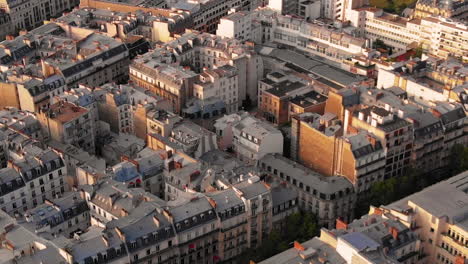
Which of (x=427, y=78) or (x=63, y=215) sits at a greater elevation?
(x=427, y=78)

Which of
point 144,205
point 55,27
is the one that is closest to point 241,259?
point 144,205

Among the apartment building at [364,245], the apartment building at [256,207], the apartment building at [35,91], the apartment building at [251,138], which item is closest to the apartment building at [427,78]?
the apartment building at [251,138]

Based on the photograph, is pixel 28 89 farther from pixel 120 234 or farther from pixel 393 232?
pixel 393 232

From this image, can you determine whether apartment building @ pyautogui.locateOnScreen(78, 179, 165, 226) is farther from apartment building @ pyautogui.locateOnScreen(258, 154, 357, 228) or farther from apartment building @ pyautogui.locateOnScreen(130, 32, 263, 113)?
apartment building @ pyautogui.locateOnScreen(130, 32, 263, 113)

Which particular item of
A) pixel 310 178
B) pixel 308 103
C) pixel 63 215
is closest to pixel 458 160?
pixel 310 178

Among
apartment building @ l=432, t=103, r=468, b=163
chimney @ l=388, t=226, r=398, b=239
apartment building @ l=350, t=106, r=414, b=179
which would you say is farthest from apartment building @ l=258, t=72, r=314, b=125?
chimney @ l=388, t=226, r=398, b=239

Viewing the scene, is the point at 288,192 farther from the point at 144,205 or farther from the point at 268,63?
the point at 268,63

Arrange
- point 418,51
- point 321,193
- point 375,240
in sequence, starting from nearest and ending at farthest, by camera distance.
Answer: point 375,240 < point 321,193 < point 418,51
